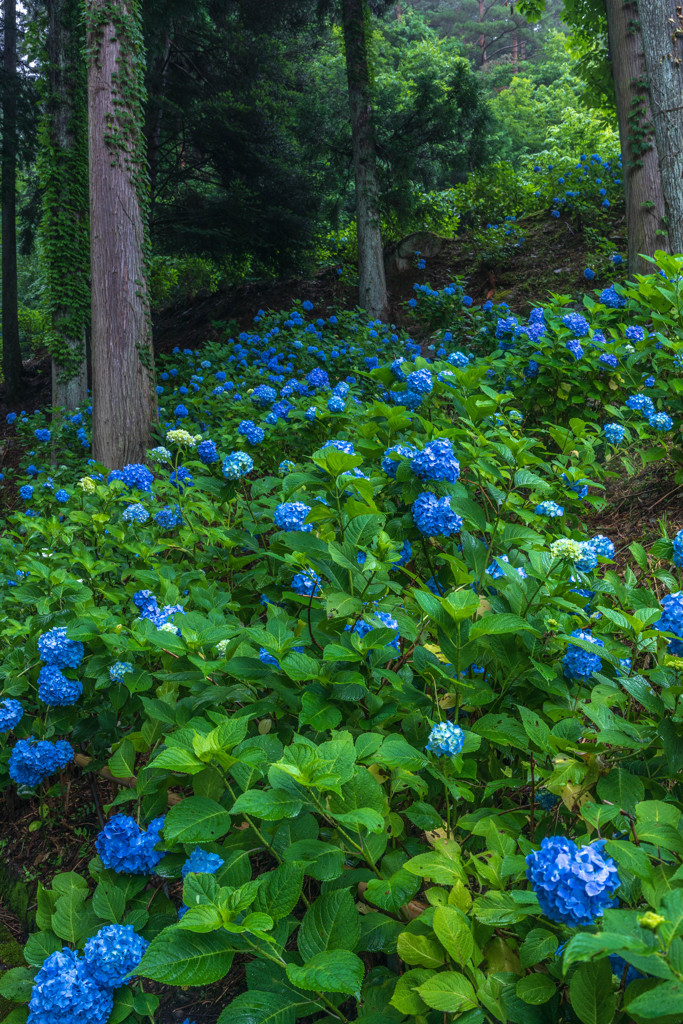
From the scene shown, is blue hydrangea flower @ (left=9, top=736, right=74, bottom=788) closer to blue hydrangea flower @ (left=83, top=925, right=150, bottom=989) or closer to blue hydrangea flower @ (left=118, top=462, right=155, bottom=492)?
blue hydrangea flower @ (left=83, top=925, right=150, bottom=989)

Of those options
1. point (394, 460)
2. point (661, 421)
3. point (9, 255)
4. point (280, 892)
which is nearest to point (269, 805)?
point (280, 892)

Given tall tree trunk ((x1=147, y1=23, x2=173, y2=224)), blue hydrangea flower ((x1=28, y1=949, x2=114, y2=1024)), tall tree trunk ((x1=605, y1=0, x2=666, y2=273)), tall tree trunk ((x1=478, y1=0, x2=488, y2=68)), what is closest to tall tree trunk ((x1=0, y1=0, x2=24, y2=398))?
tall tree trunk ((x1=147, y1=23, x2=173, y2=224))

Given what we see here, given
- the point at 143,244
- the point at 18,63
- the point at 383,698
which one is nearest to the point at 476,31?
the point at 18,63

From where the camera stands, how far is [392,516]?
2.23m

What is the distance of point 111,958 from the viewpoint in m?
1.29

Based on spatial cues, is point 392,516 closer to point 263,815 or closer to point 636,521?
point 263,815

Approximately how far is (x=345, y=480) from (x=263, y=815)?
805mm

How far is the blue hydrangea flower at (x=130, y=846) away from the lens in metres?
1.49

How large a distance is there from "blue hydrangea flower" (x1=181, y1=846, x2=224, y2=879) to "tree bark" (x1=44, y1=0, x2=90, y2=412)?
7596 millimetres

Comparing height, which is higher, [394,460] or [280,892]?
[394,460]

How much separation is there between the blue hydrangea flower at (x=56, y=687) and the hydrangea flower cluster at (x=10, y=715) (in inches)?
4.4

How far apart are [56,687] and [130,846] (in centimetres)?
52

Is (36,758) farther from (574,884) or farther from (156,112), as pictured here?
(156,112)

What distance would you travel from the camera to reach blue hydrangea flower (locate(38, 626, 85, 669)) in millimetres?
1853
